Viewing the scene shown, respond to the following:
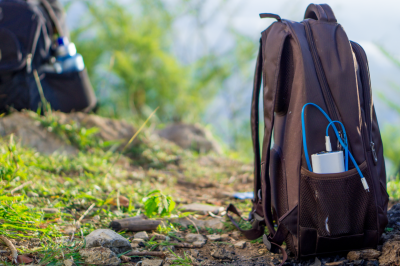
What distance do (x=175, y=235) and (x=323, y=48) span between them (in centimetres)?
108

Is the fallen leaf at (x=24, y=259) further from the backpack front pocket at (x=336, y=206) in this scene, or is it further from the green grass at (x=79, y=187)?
the backpack front pocket at (x=336, y=206)

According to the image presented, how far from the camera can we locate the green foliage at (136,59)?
5.70m

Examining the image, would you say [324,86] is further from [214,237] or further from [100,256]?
[100,256]

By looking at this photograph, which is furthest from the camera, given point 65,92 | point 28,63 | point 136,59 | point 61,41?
point 136,59

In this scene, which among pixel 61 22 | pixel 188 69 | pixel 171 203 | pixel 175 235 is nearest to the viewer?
pixel 175 235

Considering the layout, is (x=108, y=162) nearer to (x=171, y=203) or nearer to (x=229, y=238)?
(x=171, y=203)

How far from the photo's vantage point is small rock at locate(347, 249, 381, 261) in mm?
1232

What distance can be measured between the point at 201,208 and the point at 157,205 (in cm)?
40

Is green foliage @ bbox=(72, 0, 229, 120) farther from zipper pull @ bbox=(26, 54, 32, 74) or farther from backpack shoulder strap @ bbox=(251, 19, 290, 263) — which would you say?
backpack shoulder strap @ bbox=(251, 19, 290, 263)

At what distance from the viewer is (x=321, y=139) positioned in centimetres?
127

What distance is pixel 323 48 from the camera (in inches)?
51.1

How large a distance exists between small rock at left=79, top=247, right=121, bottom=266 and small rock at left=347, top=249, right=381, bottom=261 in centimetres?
91

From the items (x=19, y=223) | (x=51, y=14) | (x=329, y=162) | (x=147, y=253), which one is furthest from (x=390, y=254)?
(x=51, y=14)

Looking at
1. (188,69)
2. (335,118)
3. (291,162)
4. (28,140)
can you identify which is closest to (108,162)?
(28,140)
